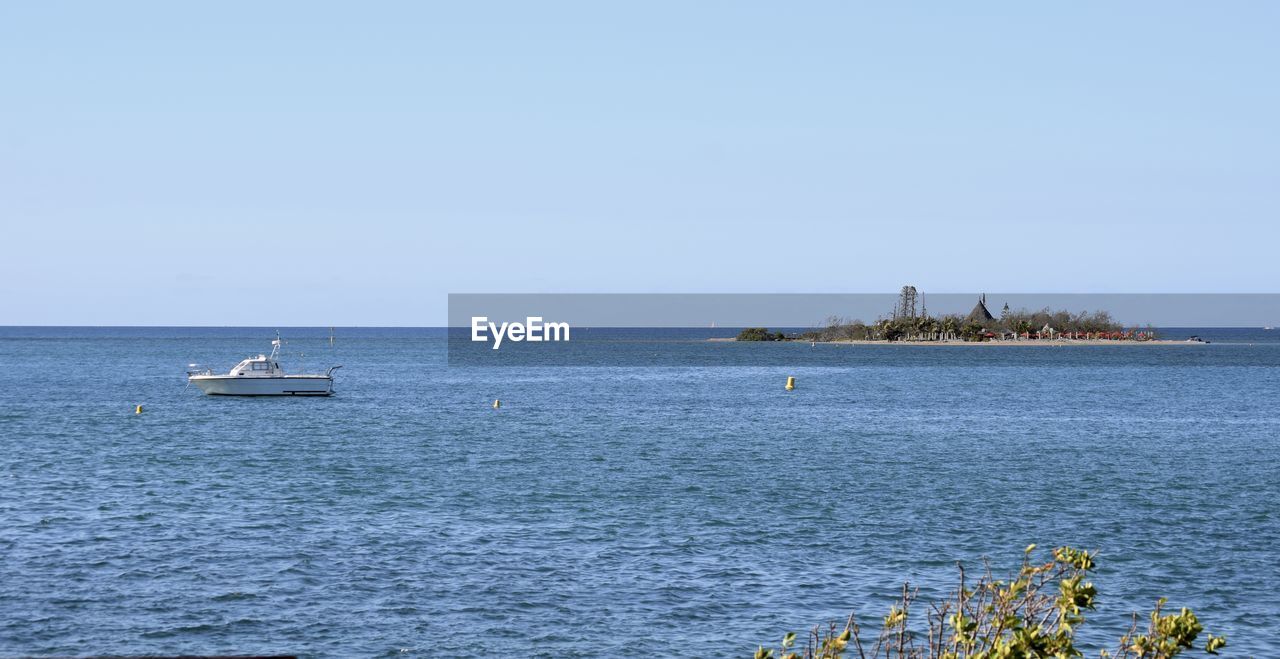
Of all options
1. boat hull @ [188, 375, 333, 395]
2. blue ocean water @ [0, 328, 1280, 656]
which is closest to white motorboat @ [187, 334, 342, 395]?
boat hull @ [188, 375, 333, 395]

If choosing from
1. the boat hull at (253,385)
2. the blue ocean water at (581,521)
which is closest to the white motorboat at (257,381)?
the boat hull at (253,385)

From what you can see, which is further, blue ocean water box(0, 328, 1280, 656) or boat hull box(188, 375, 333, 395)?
boat hull box(188, 375, 333, 395)

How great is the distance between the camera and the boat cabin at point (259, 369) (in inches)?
3290

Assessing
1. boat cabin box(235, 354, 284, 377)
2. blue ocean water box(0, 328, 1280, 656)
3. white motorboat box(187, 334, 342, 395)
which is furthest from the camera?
boat cabin box(235, 354, 284, 377)

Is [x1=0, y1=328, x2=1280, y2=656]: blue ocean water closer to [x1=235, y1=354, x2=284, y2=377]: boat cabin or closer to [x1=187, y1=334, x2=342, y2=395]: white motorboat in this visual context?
[x1=187, y1=334, x2=342, y2=395]: white motorboat

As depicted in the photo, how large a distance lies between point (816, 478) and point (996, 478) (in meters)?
6.39

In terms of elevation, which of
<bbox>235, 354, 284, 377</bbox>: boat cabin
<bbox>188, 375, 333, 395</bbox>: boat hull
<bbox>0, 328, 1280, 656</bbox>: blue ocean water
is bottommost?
<bbox>0, 328, 1280, 656</bbox>: blue ocean water

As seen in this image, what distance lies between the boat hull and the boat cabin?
20.3 inches

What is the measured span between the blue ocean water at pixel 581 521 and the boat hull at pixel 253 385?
22.5 ft

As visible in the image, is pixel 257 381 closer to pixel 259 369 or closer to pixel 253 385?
pixel 253 385

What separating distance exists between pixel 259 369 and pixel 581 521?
56617mm

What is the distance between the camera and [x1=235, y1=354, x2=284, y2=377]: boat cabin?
→ 83562 millimetres

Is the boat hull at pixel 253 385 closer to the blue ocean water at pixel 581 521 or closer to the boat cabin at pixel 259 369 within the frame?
the boat cabin at pixel 259 369

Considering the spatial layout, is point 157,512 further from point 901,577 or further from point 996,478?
point 996,478
